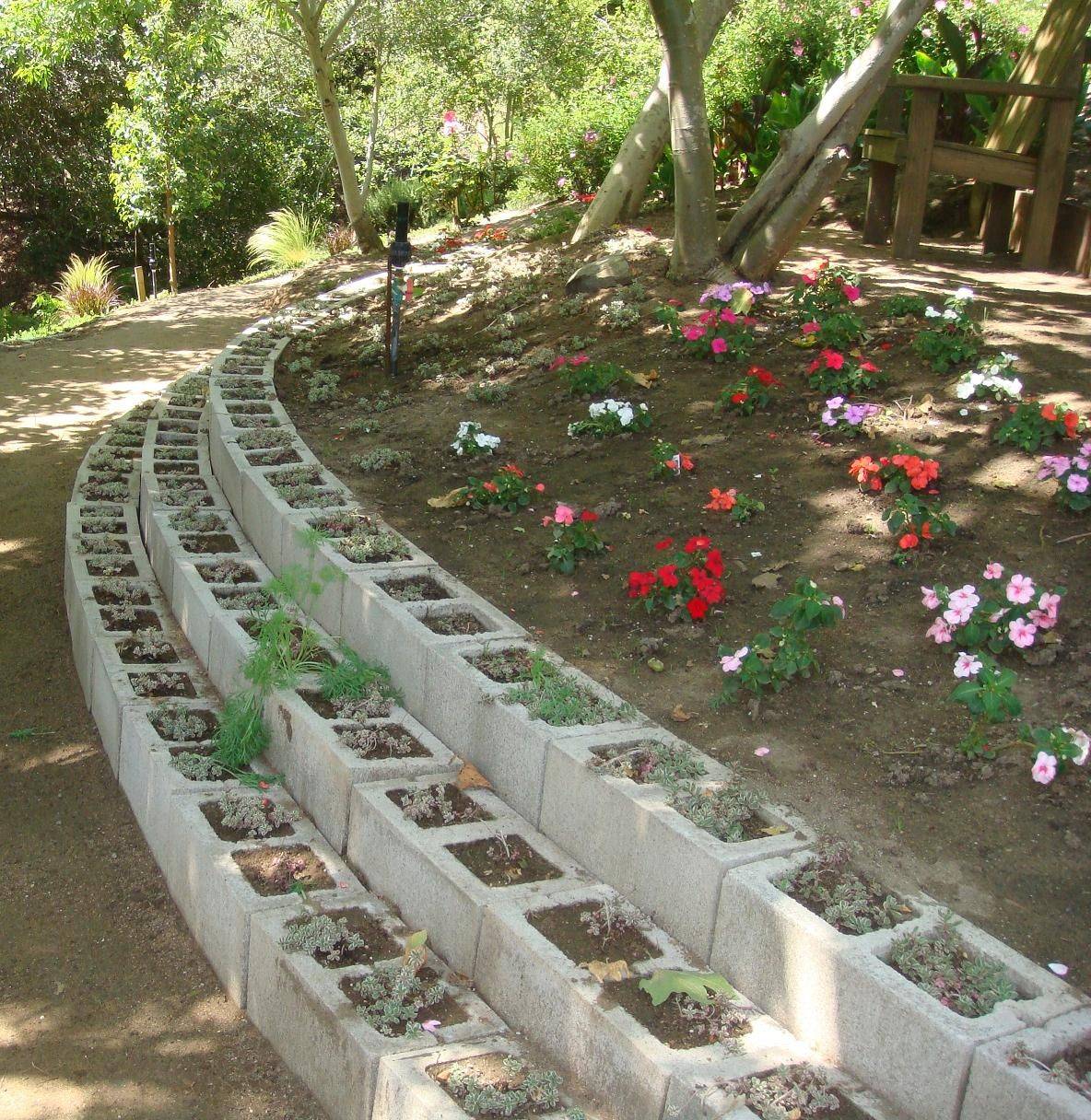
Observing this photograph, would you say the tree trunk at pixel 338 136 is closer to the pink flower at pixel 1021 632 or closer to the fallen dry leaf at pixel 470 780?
the fallen dry leaf at pixel 470 780

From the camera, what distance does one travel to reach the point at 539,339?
6.86 meters

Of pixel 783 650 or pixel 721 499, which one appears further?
pixel 721 499

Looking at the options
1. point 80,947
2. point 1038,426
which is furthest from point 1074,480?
point 80,947

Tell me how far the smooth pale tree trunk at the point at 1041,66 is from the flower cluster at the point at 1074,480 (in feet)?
13.9

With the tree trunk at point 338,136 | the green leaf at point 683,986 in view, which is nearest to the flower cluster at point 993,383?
the green leaf at point 683,986

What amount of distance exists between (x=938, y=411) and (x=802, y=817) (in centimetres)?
256

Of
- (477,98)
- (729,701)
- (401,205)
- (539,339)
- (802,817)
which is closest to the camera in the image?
(802,817)

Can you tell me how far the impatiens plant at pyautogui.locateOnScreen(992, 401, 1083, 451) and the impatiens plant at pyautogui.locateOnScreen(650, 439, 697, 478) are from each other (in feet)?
4.11

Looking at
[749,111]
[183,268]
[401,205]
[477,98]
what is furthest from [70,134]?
[401,205]

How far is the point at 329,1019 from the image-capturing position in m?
2.78

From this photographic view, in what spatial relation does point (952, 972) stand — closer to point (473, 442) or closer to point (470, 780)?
point (470, 780)

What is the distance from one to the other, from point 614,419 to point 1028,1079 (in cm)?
373

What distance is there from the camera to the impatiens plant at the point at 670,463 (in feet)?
16.0

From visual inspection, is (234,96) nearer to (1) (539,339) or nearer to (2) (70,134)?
(2) (70,134)
